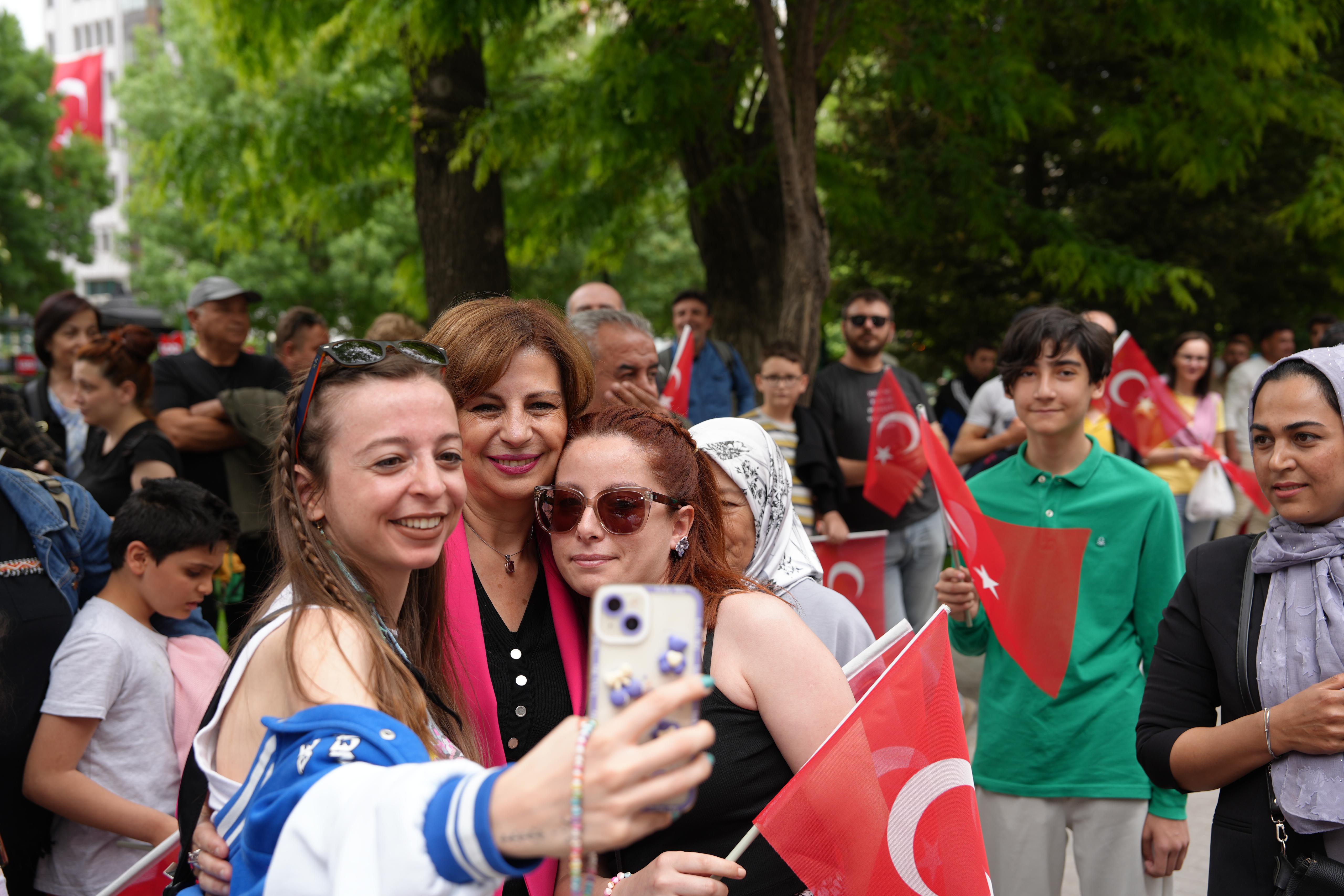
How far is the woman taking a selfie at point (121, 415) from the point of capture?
4762mm

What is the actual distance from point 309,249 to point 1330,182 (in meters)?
Answer: 19.8

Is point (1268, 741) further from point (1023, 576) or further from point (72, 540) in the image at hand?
point (72, 540)

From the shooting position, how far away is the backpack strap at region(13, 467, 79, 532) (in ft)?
11.7

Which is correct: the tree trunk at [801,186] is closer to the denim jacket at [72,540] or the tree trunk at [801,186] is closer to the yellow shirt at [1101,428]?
the yellow shirt at [1101,428]

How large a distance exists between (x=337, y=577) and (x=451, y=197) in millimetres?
7390

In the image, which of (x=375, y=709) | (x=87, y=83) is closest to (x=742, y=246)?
(x=375, y=709)

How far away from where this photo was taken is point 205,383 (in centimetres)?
580

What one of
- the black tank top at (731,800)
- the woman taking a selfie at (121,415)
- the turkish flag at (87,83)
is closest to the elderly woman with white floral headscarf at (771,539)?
the black tank top at (731,800)

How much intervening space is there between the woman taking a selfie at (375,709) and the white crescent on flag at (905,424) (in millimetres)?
4190

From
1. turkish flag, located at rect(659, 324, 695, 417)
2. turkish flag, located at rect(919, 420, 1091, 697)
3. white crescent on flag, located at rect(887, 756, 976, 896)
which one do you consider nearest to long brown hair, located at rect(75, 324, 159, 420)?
turkish flag, located at rect(659, 324, 695, 417)

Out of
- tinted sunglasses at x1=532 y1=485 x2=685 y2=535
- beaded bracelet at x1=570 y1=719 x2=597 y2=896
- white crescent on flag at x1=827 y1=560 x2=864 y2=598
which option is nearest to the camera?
beaded bracelet at x1=570 y1=719 x2=597 y2=896

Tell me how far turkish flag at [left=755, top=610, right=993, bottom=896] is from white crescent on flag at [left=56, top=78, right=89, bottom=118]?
62.6 metres

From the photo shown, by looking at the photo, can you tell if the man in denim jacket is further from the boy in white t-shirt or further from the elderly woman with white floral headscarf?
the elderly woman with white floral headscarf

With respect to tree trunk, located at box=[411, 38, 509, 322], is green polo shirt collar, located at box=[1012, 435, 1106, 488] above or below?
below
